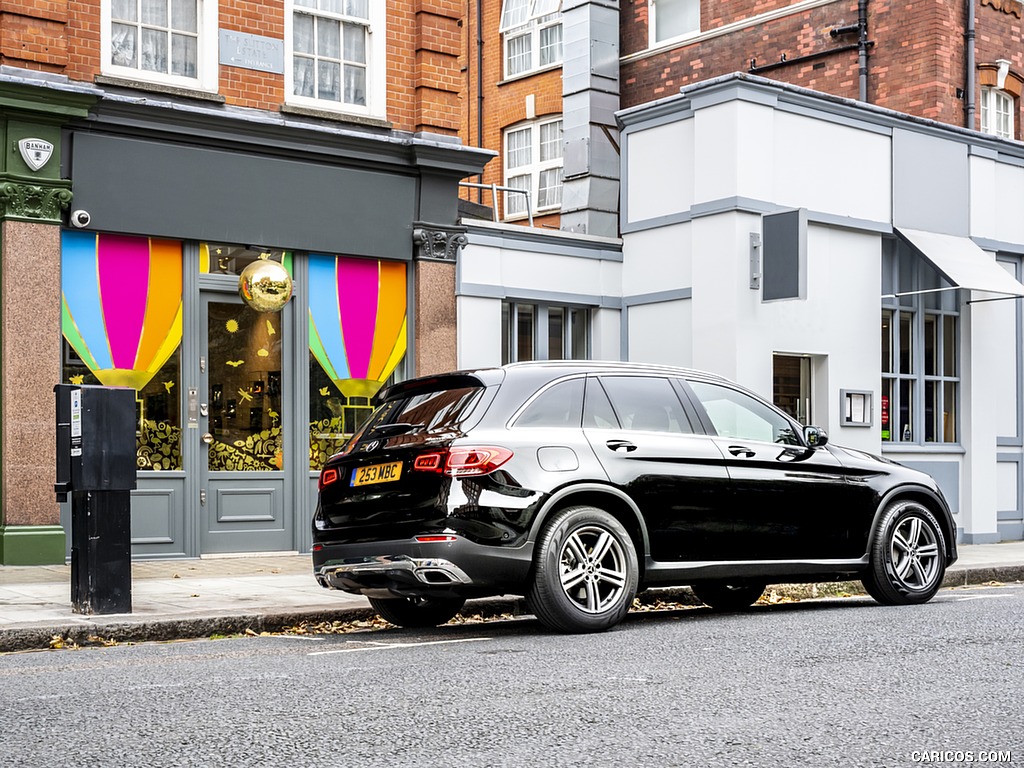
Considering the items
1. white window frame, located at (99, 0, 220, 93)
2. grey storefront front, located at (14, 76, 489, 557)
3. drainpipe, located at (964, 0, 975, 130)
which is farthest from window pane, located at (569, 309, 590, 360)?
drainpipe, located at (964, 0, 975, 130)

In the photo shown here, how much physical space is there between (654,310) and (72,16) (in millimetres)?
7319

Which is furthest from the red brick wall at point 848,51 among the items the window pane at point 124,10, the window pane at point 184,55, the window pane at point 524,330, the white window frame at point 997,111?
the window pane at point 124,10

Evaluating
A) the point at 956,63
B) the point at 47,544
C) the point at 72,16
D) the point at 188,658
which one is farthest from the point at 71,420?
the point at 956,63

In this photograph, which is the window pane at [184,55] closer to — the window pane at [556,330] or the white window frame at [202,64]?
the white window frame at [202,64]

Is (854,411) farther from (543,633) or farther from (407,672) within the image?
(407,672)

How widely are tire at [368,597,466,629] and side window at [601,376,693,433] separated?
170cm

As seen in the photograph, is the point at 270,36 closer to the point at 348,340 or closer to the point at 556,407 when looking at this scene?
the point at 348,340

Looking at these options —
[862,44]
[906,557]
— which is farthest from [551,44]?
[906,557]

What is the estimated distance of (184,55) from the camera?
45.2ft

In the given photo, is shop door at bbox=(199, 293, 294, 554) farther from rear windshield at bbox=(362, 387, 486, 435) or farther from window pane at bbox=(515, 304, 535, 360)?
rear windshield at bbox=(362, 387, 486, 435)

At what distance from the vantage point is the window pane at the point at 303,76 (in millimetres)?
14477

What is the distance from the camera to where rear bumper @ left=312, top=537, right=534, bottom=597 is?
8109mm

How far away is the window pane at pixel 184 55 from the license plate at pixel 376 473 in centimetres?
660

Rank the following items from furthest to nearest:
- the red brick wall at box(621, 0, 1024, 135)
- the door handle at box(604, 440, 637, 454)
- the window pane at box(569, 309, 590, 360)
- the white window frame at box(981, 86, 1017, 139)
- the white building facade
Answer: the white window frame at box(981, 86, 1017, 139), the red brick wall at box(621, 0, 1024, 135), the window pane at box(569, 309, 590, 360), the white building facade, the door handle at box(604, 440, 637, 454)
